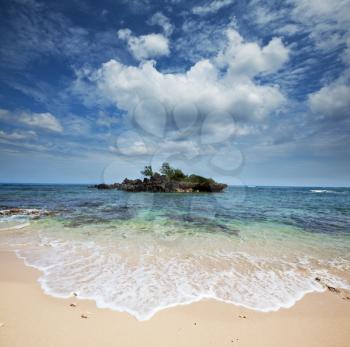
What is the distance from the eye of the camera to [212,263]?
6.91m

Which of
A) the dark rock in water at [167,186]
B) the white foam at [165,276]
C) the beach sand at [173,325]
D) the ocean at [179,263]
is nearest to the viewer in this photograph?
the beach sand at [173,325]

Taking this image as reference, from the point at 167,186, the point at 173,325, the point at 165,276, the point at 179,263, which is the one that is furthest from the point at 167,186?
the point at 173,325

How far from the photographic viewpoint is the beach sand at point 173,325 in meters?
3.37

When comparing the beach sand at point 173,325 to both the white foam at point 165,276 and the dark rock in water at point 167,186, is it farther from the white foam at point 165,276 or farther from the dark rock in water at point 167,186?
the dark rock in water at point 167,186

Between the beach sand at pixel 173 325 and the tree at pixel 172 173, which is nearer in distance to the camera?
the beach sand at pixel 173 325

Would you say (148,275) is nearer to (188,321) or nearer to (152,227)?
(188,321)

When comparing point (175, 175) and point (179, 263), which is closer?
point (179, 263)

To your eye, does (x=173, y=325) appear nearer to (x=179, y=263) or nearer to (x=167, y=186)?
(x=179, y=263)

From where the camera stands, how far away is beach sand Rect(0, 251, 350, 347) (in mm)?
3373

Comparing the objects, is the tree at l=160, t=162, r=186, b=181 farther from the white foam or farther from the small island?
the white foam

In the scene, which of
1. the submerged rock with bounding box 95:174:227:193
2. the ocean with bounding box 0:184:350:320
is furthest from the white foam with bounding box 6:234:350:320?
the submerged rock with bounding box 95:174:227:193

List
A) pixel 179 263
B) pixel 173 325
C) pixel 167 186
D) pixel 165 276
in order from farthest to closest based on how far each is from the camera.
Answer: pixel 167 186 < pixel 179 263 < pixel 165 276 < pixel 173 325

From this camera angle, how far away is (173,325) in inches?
149

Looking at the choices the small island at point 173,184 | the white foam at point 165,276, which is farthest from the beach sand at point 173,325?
the small island at point 173,184
